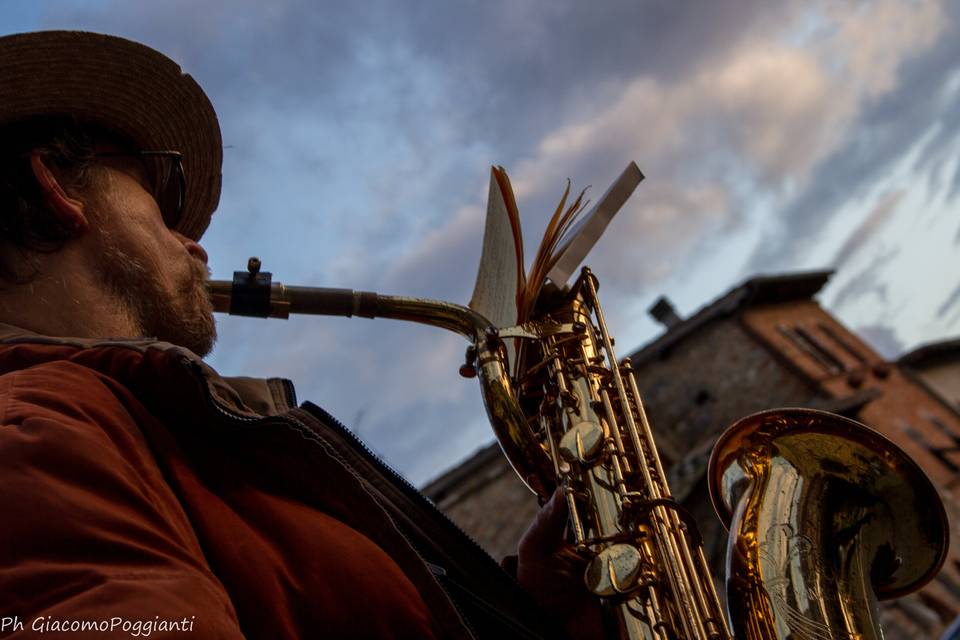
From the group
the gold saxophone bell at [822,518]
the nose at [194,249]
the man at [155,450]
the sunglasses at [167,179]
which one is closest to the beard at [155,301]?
the man at [155,450]

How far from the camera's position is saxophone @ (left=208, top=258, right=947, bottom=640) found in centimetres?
243

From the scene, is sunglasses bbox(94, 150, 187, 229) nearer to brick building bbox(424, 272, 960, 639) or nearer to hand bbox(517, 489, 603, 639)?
hand bbox(517, 489, 603, 639)

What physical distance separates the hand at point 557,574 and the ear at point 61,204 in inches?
65.8

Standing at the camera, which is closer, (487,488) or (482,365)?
(482,365)

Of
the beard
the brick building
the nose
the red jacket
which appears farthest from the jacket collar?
the brick building

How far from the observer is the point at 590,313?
3.57 metres

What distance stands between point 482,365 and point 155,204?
52.8 inches

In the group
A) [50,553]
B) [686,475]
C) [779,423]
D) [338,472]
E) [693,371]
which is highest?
[693,371]

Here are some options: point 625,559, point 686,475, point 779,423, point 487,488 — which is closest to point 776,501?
point 779,423

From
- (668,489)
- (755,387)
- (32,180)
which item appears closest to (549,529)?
(668,489)

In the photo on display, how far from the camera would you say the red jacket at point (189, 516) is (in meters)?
1.11

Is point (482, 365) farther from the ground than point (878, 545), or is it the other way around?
point (482, 365)

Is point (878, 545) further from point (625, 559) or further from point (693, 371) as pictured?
point (693, 371)

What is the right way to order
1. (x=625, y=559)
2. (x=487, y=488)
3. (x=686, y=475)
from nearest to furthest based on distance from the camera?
(x=625, y=559) → (x=686, y=475) → (x=487, y=488)
